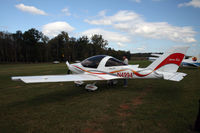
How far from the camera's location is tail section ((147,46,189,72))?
20.9 ft

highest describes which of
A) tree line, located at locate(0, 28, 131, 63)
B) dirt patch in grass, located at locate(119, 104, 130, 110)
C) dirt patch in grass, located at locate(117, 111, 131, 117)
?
tree line, located at locate(0, 28, 131, 63)

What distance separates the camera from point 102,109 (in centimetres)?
468

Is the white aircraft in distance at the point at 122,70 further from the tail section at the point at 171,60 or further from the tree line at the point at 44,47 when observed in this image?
the tree line at the point at 44,47

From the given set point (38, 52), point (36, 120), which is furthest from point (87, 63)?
point (38, 52)

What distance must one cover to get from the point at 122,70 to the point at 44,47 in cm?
7192

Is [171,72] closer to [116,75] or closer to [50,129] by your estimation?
[116,75]

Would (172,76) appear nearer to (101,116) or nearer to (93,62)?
(101,116)

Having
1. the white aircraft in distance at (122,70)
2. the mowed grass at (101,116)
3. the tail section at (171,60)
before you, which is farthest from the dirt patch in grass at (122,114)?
the tail section at (171,60)

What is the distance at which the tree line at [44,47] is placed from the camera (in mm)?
59969

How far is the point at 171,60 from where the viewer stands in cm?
659

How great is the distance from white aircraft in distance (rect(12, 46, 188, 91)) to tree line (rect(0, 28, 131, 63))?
57.9 metres

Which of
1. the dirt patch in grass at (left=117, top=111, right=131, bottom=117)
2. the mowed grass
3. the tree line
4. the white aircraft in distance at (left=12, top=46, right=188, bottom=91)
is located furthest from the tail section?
the tree line

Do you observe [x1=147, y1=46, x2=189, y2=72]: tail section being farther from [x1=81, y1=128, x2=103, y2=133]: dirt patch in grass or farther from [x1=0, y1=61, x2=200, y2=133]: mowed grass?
[x1=81, y1=128, x2=103, y2=133]: dirt patch in grass

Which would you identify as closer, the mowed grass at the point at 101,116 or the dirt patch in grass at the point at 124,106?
the mowed grass at the point at 101,116
